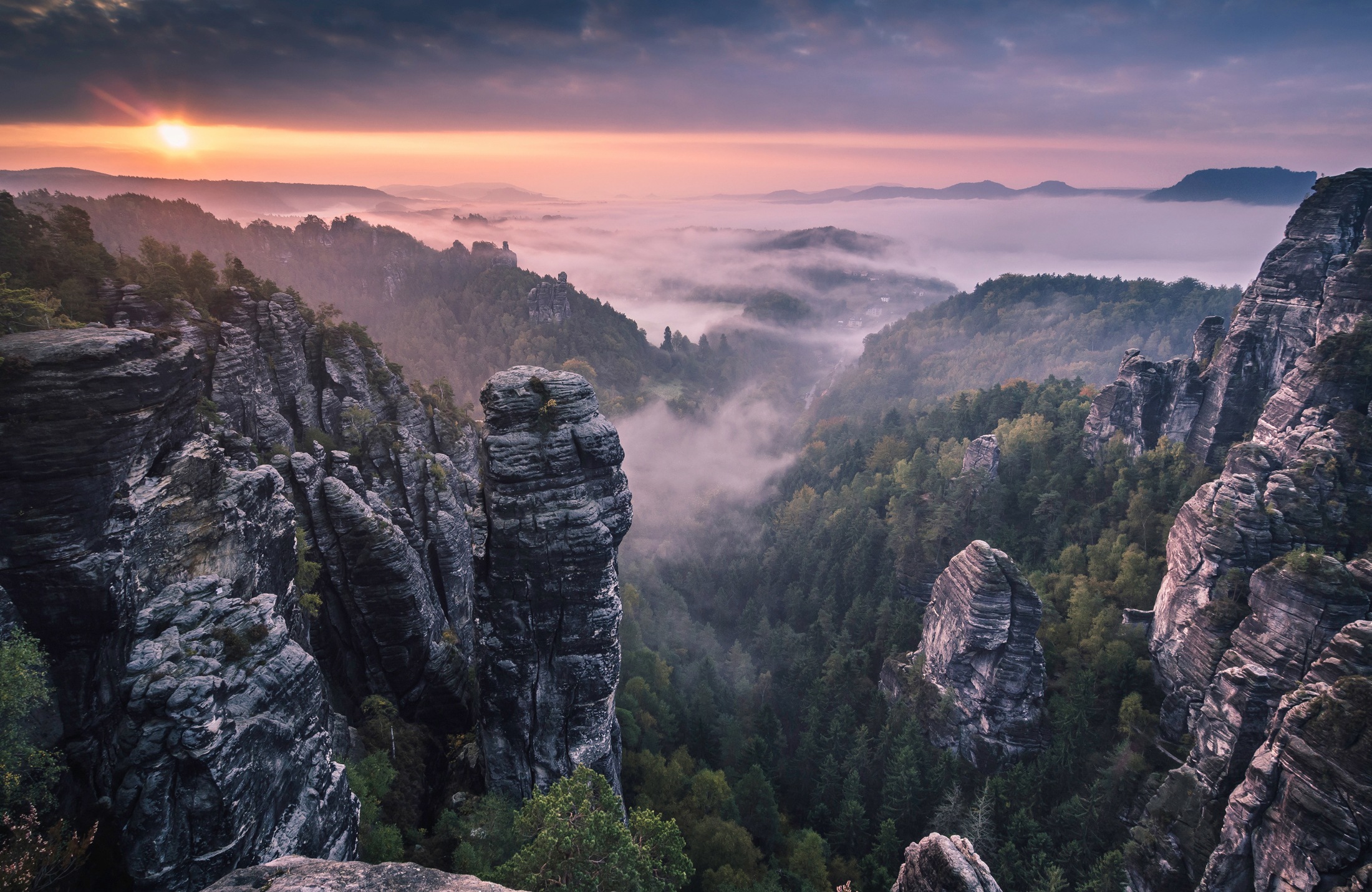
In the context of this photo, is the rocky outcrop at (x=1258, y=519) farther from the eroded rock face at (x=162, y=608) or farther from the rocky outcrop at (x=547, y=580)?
the eroded rock face at (x=162, y=608)

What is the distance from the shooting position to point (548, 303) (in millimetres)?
160000

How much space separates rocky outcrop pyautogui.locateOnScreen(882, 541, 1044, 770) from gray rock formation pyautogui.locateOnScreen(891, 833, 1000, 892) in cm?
2523

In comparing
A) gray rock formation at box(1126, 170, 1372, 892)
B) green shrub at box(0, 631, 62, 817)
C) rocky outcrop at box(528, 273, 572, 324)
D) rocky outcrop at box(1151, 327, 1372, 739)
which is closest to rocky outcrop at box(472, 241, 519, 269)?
rocky outcrop at box(528, 273, 572, 324)

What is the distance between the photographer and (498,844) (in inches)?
905

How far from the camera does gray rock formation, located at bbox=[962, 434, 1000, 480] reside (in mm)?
73075

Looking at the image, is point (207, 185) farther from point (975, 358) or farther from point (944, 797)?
point (975, 358)

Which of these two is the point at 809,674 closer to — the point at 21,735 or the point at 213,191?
the point at 21,735

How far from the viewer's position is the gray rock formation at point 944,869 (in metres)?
16.5

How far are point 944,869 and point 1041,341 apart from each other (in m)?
188

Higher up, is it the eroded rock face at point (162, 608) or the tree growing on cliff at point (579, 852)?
the eroded rock face at point (162, 608)

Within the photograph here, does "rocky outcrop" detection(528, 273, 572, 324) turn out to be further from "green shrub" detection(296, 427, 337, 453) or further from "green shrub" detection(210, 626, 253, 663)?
"green shrub" detection(210, 626, 253, 663)

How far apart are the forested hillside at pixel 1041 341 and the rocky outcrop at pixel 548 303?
76.8 m

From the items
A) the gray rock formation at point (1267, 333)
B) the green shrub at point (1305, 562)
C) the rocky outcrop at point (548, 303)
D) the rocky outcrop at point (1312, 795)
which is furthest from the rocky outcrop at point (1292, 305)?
the rocky outcrop at point (548, 303)

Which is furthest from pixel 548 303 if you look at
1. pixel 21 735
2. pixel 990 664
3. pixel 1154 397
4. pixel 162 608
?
pixel 21 735
